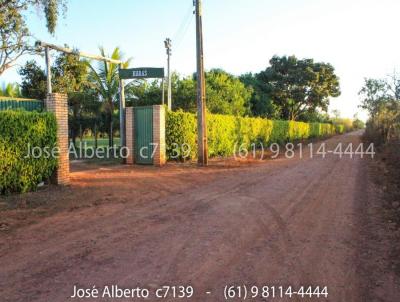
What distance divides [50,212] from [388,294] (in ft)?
22.1

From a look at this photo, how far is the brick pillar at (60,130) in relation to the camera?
11852 millimetres

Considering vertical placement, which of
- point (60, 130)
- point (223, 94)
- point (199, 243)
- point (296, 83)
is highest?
point (296, 83)

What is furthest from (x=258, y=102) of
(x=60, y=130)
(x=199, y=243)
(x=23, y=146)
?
(x=199, y=243)

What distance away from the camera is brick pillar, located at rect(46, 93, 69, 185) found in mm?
11852

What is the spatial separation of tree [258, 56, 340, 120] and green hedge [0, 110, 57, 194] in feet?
155

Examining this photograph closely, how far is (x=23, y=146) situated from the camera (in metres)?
10.6

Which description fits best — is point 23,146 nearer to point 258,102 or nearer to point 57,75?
point 57,75

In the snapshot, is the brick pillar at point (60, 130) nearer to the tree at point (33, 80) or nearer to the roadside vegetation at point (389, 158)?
the roadside vegetation at point (389, 158)

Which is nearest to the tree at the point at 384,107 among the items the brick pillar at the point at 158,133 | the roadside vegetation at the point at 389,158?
the roadside vegetation at the point at 389,158

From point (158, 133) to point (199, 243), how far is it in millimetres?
11919

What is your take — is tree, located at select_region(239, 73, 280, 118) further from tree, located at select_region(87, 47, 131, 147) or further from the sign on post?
the sign on post

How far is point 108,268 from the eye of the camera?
5273mm

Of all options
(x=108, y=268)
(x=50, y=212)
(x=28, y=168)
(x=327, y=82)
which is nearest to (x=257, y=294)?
(x=108, y=268)

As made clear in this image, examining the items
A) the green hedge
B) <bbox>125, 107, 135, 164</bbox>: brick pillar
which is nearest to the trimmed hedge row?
<bbox>125, 107, 135, 164</bbox>: brick pillar
